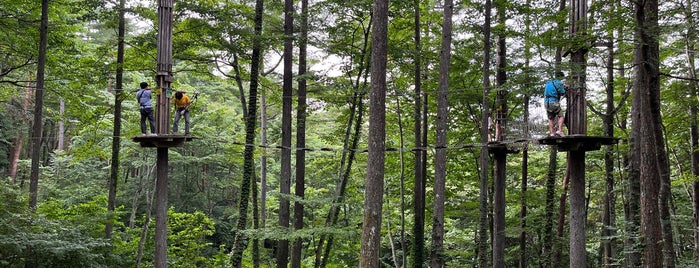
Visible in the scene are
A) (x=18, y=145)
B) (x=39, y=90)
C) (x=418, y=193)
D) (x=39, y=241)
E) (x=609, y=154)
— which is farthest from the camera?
(x=18, y=145)

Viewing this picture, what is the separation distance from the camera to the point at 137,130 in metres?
14.3

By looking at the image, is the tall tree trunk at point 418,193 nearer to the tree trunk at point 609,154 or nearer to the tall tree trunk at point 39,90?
the tree trunk at point 609,154

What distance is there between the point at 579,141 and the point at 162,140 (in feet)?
21.8

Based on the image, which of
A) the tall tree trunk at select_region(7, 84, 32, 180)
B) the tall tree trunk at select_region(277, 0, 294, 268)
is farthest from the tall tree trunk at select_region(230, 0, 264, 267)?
the tall tree trunk at select_region(7, 84, 32, 180)

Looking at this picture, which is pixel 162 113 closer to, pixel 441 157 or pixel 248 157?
pixel 248 157

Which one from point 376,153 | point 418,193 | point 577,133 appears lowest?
point 418,193

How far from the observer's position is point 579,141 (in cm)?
752

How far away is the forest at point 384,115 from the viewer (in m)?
8.25

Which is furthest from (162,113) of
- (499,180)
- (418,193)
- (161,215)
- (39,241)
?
(418,193)

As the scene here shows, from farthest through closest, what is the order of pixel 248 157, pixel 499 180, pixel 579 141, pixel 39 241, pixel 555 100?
pixel 248 157 < pixel 499 180 < pixel 39 241 < pixel 555 100 < pixel 579 141

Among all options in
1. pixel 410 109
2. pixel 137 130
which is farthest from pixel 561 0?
pixel 137 130

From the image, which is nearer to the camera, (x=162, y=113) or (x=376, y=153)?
(x=162, y=113)

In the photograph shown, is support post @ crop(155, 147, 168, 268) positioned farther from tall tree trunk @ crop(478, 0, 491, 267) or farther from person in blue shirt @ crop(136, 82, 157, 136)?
tall tree trunk @ crop(478, 0, 491, 267)

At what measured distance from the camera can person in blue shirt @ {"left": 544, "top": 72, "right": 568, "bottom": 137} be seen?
778 centimetres
